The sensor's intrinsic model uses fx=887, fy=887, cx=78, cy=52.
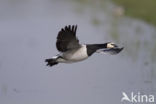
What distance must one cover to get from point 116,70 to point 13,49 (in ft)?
5.88

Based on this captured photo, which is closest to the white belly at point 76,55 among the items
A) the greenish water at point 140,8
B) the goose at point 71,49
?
the goose at point 71,49

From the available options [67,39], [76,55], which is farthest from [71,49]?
[67,39]

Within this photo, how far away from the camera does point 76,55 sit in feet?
30.2

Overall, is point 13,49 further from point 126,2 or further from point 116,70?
point 126,2

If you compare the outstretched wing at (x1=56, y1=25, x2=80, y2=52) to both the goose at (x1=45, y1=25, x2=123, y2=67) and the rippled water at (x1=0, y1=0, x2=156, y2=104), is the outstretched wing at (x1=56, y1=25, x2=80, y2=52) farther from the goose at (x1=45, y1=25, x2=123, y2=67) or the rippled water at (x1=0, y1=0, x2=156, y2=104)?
the rippled water at (x1=0, y1=0, x2=156, y2=104)

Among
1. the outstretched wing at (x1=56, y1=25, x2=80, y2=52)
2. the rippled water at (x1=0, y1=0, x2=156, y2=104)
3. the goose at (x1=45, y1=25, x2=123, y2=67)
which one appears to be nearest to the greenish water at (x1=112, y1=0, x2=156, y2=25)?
the rippled water at (x1=0, y1=0, x2=156, y2=104)

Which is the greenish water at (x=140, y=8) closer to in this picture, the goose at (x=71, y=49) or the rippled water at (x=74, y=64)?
the rippled water at (x=74, y=64)

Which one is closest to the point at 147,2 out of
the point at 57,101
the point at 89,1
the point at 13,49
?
the point at 89,1

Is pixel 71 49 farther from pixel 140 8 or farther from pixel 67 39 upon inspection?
pixel 140 8

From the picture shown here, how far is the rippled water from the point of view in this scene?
9539 mm

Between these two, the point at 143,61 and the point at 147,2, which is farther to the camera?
the point at 147,2

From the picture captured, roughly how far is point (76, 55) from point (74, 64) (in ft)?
6.06

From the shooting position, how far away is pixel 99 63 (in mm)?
11023

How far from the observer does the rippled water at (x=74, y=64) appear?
9539 millimetres
